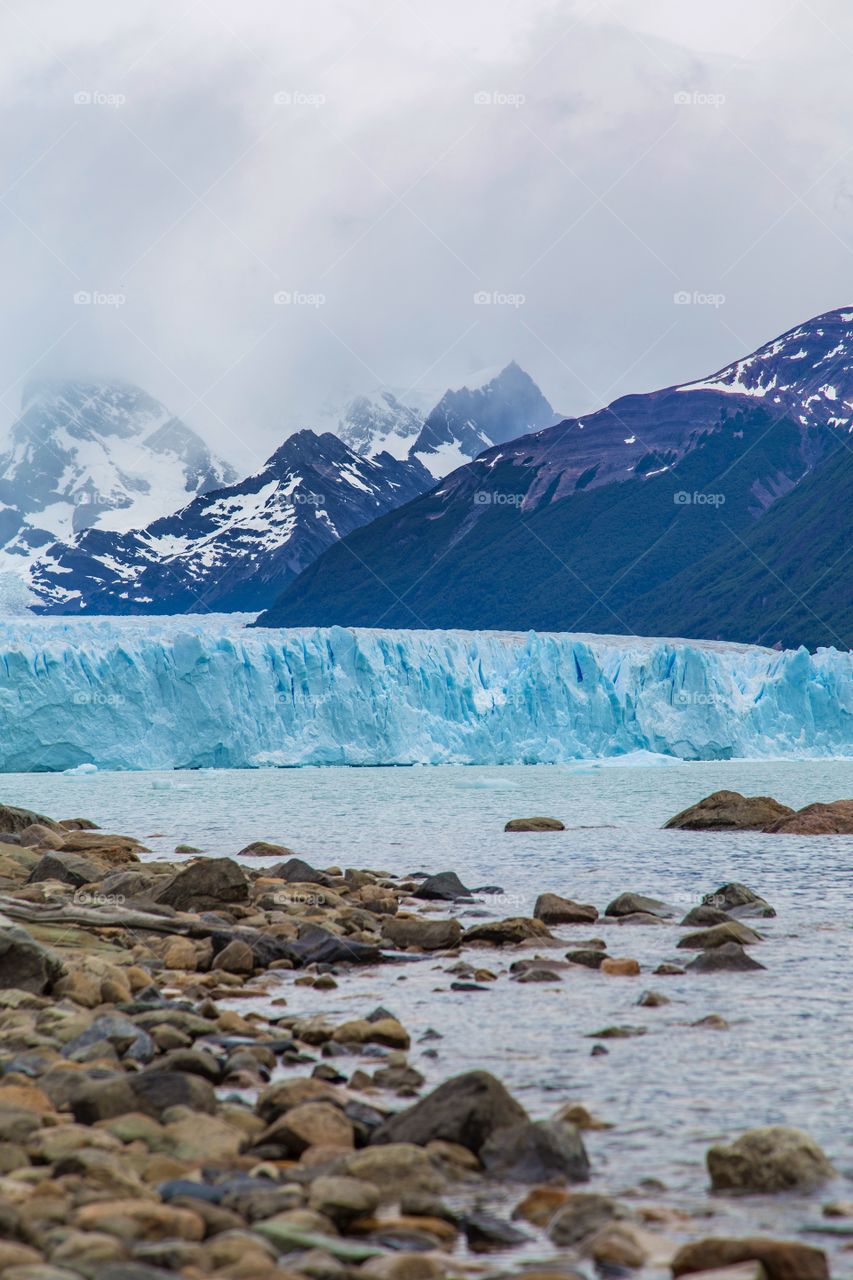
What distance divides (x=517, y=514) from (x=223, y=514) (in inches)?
Result: 1897

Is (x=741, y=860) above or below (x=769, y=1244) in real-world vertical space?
below

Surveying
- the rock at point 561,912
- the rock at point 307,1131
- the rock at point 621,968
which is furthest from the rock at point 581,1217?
the rock at point 561,912

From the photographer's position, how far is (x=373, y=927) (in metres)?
11.0

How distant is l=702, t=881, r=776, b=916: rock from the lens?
11.9m

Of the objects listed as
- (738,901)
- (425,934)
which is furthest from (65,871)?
(738,901)

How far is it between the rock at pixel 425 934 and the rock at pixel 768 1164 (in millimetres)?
5595

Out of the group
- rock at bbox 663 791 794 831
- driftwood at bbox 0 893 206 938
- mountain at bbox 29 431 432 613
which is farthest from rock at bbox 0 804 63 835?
mountain at bbox 29 431 432 613

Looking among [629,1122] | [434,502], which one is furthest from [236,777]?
[434,502]

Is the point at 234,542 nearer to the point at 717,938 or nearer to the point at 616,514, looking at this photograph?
the point at 616,514

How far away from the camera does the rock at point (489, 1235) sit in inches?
164

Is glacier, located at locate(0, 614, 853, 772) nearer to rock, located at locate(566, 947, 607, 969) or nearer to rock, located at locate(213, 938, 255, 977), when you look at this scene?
rock, located at locate(213, 938, 255, 977)

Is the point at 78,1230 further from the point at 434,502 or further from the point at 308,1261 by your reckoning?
the point at 434,502

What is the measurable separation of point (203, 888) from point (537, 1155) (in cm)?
718

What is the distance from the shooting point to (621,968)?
29.8 feet
